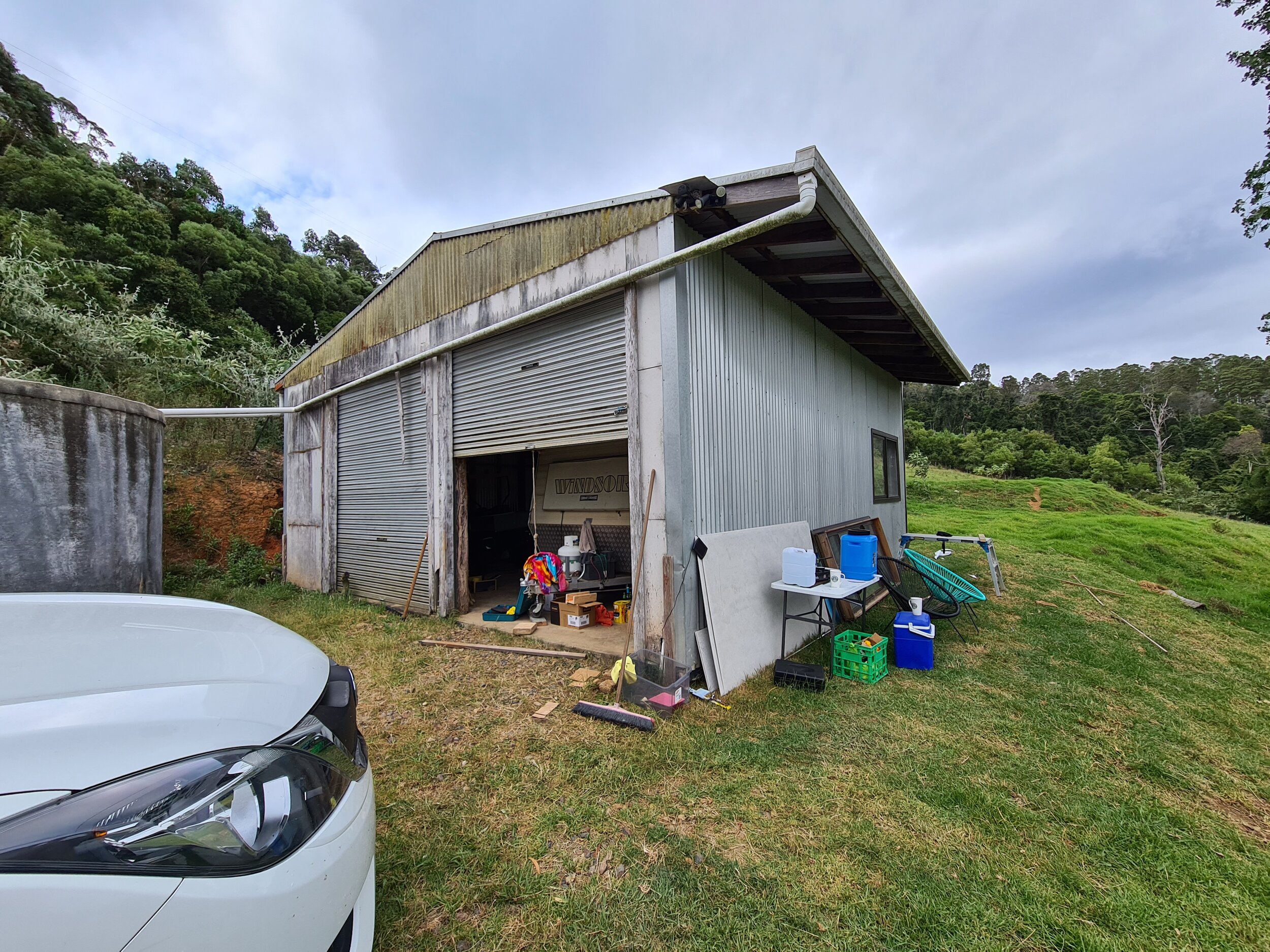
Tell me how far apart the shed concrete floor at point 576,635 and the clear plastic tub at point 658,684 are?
0.52 metres

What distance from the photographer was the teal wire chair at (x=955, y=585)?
17.9ft

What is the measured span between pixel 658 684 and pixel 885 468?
6905 millimetres

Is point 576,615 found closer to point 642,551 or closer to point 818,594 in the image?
point 642,551

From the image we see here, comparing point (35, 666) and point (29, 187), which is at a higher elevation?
point (29, 187)

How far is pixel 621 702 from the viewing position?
3646 millimetres

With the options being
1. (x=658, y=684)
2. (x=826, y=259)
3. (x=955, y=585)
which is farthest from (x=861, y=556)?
(x=826, y=259)

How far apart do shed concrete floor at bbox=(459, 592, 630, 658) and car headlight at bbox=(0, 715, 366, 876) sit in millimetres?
3272

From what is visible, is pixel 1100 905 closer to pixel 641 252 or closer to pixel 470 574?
pixel 641 252

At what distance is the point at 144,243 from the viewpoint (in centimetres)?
1644

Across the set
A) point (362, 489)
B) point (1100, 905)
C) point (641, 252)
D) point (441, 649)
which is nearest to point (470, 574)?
point (362, 489)

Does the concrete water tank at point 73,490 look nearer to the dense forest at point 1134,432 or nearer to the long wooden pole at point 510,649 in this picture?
the long wooden pole at point 510,649

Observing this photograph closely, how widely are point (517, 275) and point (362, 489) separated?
405 centimetres

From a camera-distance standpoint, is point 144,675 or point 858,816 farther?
point 858,816

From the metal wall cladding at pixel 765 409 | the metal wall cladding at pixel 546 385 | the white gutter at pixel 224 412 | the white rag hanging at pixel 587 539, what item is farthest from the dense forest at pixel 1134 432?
the white gutter at pixel 224 412
